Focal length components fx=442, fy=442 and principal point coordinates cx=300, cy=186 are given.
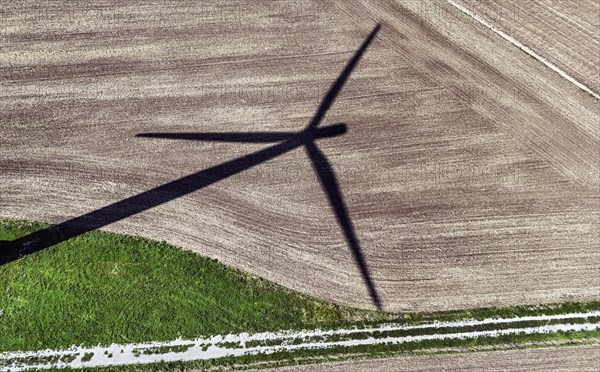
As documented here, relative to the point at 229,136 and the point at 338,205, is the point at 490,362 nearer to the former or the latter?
the point at 338,205

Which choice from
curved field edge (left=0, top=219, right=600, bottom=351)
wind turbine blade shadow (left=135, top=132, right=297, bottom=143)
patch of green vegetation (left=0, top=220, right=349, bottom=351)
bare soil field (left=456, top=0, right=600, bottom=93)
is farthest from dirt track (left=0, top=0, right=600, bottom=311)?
bare soil field (left=456, top=0, right=600, bottom=93)

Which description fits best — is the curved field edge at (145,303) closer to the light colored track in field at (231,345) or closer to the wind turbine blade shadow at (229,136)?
the light colored track in field at (231,345)

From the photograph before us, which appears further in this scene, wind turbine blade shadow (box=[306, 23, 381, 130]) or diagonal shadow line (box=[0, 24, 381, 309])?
wind turbine blade shadow (box=[306, 23, 381, 130])

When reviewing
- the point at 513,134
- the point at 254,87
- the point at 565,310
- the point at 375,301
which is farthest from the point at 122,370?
the point at 513,134

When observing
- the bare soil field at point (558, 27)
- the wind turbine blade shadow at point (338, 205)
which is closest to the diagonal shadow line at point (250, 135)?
the wind turbine blade shadow at point (338, 205)

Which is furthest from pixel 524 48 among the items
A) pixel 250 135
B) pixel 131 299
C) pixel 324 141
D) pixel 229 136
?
pixel 131 299

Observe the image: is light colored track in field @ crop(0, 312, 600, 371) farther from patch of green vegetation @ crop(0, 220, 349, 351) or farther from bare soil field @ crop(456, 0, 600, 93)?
bare soil field @ crop(456, 0, 600, 93)
